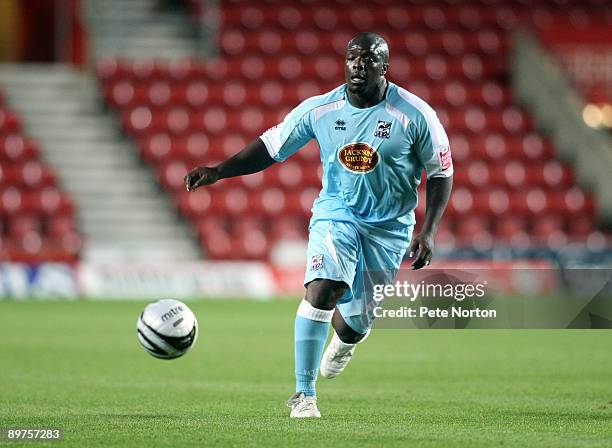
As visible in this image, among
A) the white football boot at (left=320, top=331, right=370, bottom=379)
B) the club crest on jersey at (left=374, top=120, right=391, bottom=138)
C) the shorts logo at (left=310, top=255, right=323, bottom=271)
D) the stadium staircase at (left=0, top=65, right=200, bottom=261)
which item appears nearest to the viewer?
the shorts logo at (left=310, top=255, right=323, bottom=271)

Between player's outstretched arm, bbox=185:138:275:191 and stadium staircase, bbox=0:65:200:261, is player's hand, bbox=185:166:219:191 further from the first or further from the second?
stadium staircase, bbox=0:65:200:261

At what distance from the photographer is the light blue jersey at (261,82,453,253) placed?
6828mm

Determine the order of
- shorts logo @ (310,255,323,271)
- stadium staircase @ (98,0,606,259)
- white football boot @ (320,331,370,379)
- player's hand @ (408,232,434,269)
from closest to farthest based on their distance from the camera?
player's hand @ (408,232,434,269) → shorts logo @ (310,255,323,271) → white football boot @ (320,331,370,379) → stadium staircase @ (98,0,606,259)

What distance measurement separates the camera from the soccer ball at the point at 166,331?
7.25m

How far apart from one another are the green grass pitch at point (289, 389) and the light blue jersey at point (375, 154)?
46.8 inches

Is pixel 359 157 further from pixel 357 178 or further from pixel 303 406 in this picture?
pixel 303 406

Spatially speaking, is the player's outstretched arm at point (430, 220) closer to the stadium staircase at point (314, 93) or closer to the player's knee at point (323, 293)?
the player's knee at point (323, 293)

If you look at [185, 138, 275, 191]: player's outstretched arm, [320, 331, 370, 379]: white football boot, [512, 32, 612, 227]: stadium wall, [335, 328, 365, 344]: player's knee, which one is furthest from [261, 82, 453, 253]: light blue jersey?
[512, 32, 612, 227]: stadium wall

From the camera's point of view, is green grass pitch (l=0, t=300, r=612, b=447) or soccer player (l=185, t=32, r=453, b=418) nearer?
green grass pitch (l=0, t=300, r=612, b=447)

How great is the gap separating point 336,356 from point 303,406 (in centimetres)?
119

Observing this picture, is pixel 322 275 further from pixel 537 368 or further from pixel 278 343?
pixel 278 343

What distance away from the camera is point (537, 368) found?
33.4ft

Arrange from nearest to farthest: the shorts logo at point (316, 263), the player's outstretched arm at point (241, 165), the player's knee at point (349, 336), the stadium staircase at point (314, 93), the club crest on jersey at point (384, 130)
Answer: the shorts logo at point (316, 263)
the club crest on jersey at point (384, 130)
the player's outstretched arm at point (241, 165)
the player's knee at point (349, 336)
the stadium staircase at point (314, 93)

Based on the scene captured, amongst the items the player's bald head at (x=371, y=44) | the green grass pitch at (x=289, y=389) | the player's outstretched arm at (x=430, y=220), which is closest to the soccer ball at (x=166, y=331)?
the green grass pitch at (x=289, y=389)
